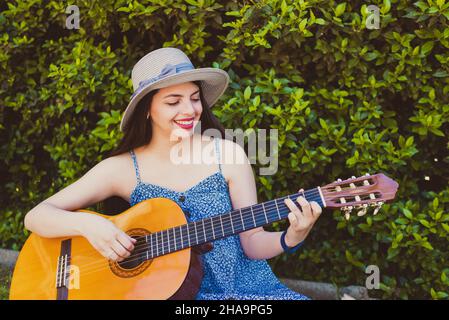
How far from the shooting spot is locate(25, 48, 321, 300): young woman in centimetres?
245

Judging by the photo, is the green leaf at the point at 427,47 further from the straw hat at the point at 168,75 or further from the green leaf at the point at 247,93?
the straw hat at the point at 168,75

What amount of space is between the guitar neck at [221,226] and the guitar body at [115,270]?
1.7 inches

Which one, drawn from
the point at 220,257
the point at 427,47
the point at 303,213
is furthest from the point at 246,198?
the point at 427,47

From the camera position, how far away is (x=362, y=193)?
2.17 meters

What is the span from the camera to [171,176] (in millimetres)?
2639

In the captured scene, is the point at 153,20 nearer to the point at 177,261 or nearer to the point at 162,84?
the point at 162,84

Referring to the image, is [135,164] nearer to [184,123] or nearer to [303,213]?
[184,123]

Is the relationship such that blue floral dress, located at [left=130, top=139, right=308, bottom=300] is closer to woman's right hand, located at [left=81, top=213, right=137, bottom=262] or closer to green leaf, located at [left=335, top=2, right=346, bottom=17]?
woman's right hand, located at [left=81, top=213, right=137, bottom=262]

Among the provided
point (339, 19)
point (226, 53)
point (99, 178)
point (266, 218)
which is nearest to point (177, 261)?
point (266, 218)

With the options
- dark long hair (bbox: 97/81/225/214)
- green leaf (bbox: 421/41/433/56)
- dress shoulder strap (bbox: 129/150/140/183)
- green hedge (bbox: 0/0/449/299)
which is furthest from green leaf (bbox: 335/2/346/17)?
dress shoulder strap (bbox: 129/150/140/183)

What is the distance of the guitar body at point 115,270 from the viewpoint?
2.26m

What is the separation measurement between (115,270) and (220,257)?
49cm

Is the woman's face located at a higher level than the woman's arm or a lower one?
higher

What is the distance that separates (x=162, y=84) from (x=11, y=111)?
7.14ft
